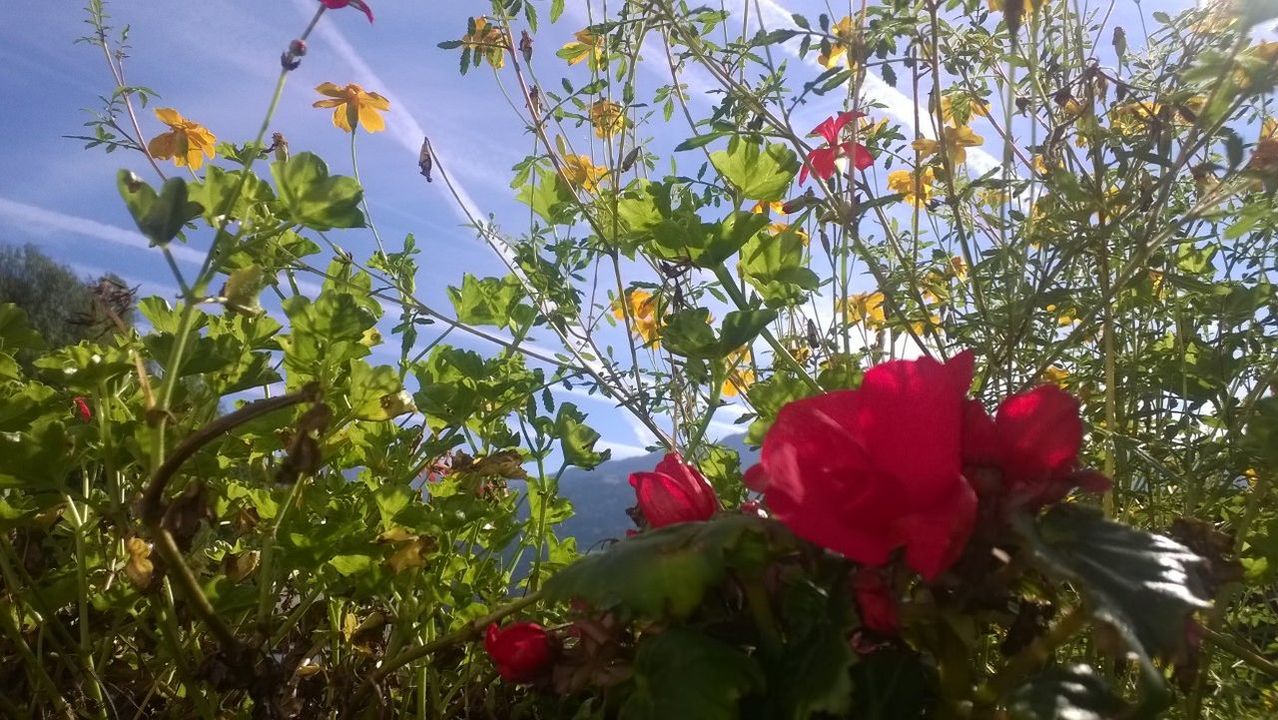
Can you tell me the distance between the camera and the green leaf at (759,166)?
0.88m

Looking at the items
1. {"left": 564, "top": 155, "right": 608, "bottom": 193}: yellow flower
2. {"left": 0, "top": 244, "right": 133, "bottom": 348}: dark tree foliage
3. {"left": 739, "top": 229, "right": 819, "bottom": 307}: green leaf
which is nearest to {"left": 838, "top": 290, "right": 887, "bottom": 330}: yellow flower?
{"left": 564, "top": 155, "right": 608, "bottom": 193}: yellow flower

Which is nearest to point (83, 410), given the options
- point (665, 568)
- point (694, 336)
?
point (694, 336)

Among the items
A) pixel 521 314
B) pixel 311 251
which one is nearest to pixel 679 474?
pixel 521 314

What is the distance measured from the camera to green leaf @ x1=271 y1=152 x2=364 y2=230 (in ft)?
2.26

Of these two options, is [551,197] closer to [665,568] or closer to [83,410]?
[83,410]

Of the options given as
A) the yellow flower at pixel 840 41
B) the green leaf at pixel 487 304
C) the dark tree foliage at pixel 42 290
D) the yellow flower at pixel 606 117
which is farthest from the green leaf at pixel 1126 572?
the dark tree foliage at pixel 42 290

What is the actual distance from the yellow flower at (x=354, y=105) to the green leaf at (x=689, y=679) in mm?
1416

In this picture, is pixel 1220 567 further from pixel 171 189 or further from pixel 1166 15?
pixel 1166 15

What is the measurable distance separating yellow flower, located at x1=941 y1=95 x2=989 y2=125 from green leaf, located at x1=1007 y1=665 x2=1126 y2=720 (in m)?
1.20

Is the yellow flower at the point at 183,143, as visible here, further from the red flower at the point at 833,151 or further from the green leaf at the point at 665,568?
the green leaf at the point at 665,568

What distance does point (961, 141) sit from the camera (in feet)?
5.59

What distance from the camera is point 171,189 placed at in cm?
55

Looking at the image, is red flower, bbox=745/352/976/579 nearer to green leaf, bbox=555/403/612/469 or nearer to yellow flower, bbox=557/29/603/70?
green leaf, bbox=555/403/612/469

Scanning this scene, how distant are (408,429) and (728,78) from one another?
682mm
